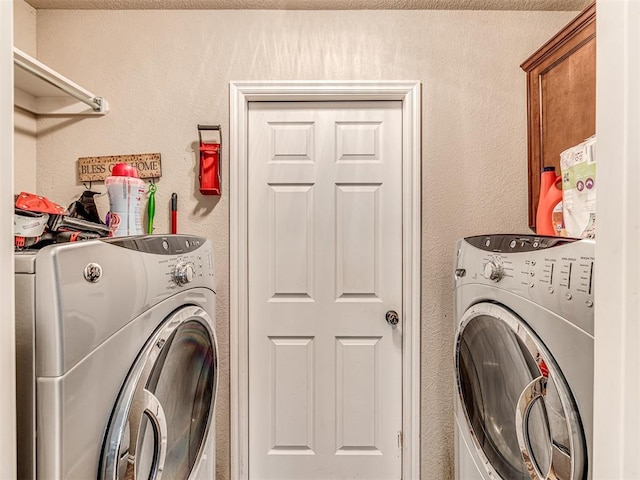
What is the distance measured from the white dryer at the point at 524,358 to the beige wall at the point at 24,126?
1.79m

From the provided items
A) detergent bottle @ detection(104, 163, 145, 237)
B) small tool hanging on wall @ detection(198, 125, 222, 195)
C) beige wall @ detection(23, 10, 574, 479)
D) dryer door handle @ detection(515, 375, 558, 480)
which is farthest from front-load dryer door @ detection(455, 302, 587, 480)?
detergent bottle @ detection(104, 163, 145, 237)

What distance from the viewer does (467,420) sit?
3.81 feet

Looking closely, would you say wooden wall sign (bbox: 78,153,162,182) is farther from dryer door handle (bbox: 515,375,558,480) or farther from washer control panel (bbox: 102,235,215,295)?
dryer door handle (bbox: 515,375,558,480)

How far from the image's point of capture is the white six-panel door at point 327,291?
5.54ft

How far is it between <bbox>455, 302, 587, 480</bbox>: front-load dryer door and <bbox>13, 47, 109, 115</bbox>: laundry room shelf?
65.6 inches

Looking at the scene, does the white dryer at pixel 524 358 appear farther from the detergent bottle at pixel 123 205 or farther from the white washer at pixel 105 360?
the detergent bottle at pixel 123 205

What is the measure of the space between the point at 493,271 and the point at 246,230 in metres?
1.05

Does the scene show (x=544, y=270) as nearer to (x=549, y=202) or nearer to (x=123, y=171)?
(x=549, y=202)

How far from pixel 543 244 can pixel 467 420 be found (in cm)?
65

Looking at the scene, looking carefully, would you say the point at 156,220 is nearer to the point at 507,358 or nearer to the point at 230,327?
the point at 230,327

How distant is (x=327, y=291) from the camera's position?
169cm

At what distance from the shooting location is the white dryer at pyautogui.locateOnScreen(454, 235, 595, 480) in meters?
0.69

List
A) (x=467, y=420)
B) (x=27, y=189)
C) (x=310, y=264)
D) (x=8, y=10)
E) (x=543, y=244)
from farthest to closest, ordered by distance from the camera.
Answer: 1. (x=310, y=264)
2. (x=27, y=189)
3. (x=467, y=420)
4. (x=543, y=244)
5. (x=8, y=10)

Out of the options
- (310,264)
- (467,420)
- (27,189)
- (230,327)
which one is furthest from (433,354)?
(27,189)
